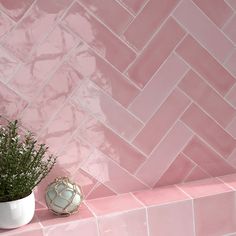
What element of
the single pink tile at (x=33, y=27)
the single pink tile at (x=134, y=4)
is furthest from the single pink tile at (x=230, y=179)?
the single pink tile at (x=33, y=27)

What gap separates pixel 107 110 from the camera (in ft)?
4.28

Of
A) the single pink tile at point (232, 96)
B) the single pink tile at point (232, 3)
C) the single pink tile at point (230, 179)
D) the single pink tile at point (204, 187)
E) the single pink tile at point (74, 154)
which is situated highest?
the single pink tile at point (232, 3)

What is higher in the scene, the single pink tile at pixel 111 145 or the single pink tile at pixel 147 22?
the single pink tile at pixel 147 22

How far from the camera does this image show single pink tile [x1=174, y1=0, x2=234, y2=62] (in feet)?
4.34

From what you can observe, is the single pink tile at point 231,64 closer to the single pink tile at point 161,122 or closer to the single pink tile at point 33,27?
the single pink tile at point 161,122

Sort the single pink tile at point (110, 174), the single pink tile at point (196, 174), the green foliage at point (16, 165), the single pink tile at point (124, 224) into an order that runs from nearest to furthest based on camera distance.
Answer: the green foliage at point (16, 165) < the single pink tile at point (124, 224) < the single pink tile at point (110, 174) < the single pink tile at point (196, 174)

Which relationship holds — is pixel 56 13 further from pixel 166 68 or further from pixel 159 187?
pixel 159 187

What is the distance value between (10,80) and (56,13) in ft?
0.68

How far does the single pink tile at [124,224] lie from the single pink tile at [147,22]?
0.45 meters

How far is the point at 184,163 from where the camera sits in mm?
1409

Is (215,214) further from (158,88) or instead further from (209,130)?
(158,88)

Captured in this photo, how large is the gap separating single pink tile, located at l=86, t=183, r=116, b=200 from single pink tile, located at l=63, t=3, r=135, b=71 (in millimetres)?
334

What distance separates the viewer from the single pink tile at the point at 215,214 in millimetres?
1306

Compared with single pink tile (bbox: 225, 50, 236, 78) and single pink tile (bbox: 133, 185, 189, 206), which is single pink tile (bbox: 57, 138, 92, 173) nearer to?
single pink tile (bbox: 133, 185, 189, 206)
